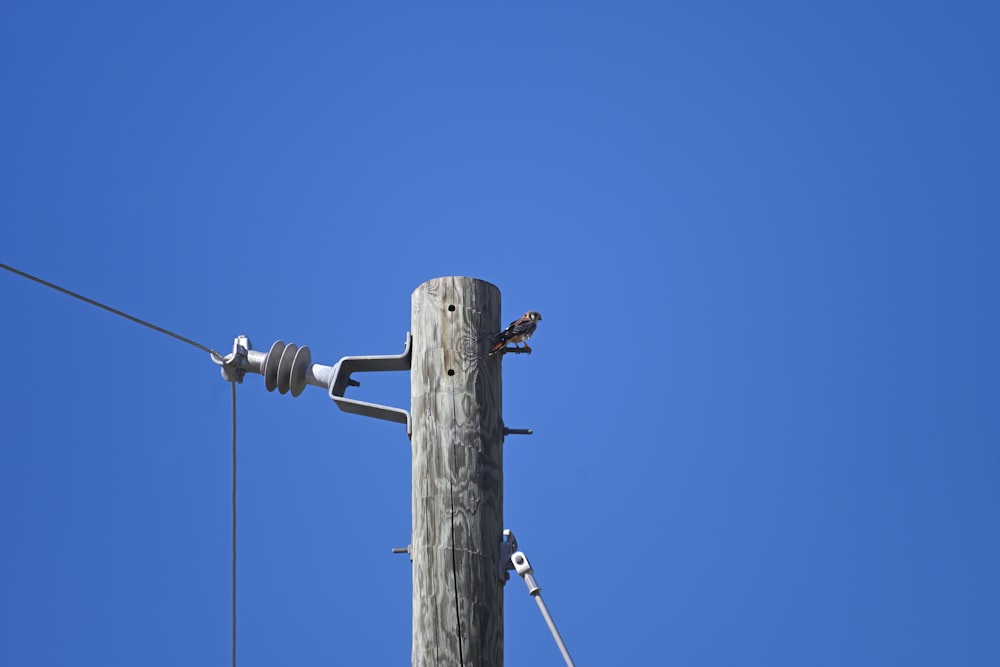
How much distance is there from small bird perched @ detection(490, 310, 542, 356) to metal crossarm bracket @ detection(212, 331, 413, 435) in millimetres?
367

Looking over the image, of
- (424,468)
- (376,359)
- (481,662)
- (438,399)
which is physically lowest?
(481,662)

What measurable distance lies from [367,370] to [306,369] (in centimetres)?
48

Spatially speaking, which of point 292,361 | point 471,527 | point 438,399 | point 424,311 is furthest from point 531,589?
point 292,361

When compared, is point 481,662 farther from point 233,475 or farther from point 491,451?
point 233,475

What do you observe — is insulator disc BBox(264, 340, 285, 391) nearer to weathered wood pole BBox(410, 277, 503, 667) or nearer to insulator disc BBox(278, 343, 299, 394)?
insulator disc BBox(278, 343, 299, 394)

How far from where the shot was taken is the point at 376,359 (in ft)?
15.1

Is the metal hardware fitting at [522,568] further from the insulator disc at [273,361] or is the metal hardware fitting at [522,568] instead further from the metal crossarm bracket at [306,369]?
the insulator disc at [273,361]

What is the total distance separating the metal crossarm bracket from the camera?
4.52 metres

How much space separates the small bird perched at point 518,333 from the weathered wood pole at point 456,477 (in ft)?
0.14

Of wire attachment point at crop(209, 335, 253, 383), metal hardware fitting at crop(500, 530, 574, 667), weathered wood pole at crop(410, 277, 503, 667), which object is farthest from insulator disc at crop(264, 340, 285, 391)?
metal hardware fitting at crop(500, 530, 574, 667)

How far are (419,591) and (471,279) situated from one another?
3.83 feet

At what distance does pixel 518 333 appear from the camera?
4262mm

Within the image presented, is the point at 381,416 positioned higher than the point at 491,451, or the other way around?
the point at 381,416

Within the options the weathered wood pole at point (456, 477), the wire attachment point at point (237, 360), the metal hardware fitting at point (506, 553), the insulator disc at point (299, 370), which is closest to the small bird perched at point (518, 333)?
the weathered wood pole at point (456, 477)
